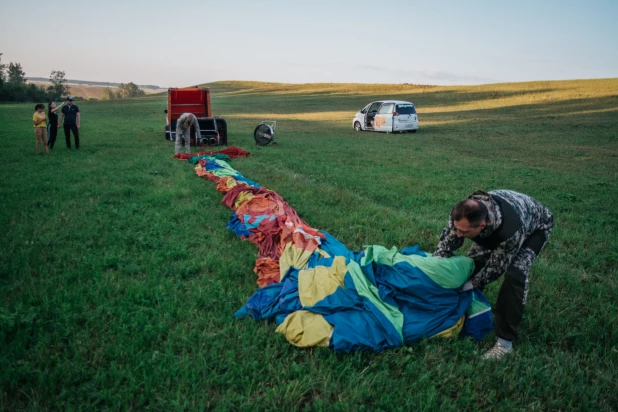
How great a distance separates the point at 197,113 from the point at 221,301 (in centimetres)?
1692

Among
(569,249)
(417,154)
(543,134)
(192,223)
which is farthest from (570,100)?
(192,223)

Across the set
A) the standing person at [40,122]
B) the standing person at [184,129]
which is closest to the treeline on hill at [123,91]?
the standing person at [40,122]

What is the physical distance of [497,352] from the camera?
11.4 feet

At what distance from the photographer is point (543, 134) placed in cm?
2286

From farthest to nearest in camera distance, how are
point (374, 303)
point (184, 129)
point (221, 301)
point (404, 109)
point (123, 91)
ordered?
1. point (123, 91)
2. point (404, 109)
3. point (184, 129)
4. point (221, 301)
5. point (374, 303)

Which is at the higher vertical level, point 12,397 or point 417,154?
point 417,154

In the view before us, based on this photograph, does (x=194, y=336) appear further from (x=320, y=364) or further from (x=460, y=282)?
(x=460, y=282)

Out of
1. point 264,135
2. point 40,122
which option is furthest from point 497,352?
point 264,135

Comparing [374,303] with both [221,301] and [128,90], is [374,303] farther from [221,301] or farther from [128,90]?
[128,90]

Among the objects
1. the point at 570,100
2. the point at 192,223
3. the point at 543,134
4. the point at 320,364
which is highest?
the point at 570,100

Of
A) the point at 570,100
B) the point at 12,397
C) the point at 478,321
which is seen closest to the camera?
the point at 12,397

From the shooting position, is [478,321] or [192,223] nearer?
[478,321]

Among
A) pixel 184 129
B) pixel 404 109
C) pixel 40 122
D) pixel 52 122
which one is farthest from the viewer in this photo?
pixel 404 109

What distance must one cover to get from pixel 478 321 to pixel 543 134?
23286 millimetres
